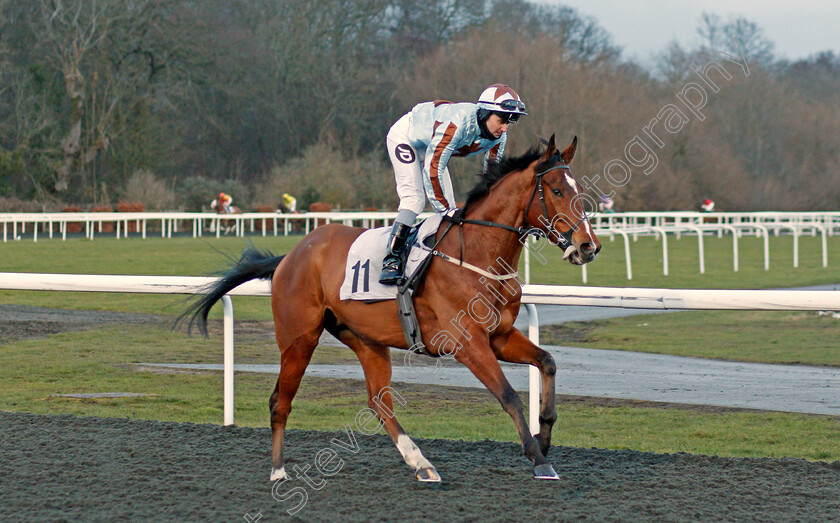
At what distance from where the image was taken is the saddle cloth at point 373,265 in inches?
166

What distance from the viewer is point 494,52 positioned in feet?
102

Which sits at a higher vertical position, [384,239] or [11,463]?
[384,239]

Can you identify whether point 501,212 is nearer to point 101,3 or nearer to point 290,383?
point 290,383

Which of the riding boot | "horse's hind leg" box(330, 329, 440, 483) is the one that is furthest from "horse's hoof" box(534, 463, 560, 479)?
the riding boot

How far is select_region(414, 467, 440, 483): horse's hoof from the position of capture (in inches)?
156

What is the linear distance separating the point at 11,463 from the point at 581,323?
7560 mm

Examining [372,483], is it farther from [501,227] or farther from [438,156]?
[438,156]

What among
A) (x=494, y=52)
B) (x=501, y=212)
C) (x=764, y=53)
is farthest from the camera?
(x=764, y=53)

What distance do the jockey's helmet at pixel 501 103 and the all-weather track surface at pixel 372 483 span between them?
1.56 meters

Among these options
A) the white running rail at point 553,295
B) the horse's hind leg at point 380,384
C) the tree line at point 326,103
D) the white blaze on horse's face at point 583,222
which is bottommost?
the horse's hind leg at point 380,384

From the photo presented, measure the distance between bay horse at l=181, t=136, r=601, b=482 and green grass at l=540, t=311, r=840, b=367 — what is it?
464 centimetres

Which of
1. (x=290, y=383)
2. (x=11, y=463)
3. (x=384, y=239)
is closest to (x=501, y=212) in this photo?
(x=384, y=239)

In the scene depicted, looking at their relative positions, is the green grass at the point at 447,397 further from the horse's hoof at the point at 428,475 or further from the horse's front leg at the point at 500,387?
the horse's front leg at the point at 500,387

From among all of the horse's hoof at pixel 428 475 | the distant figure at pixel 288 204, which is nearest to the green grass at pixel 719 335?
the horse's hoof at pixel 428 475
